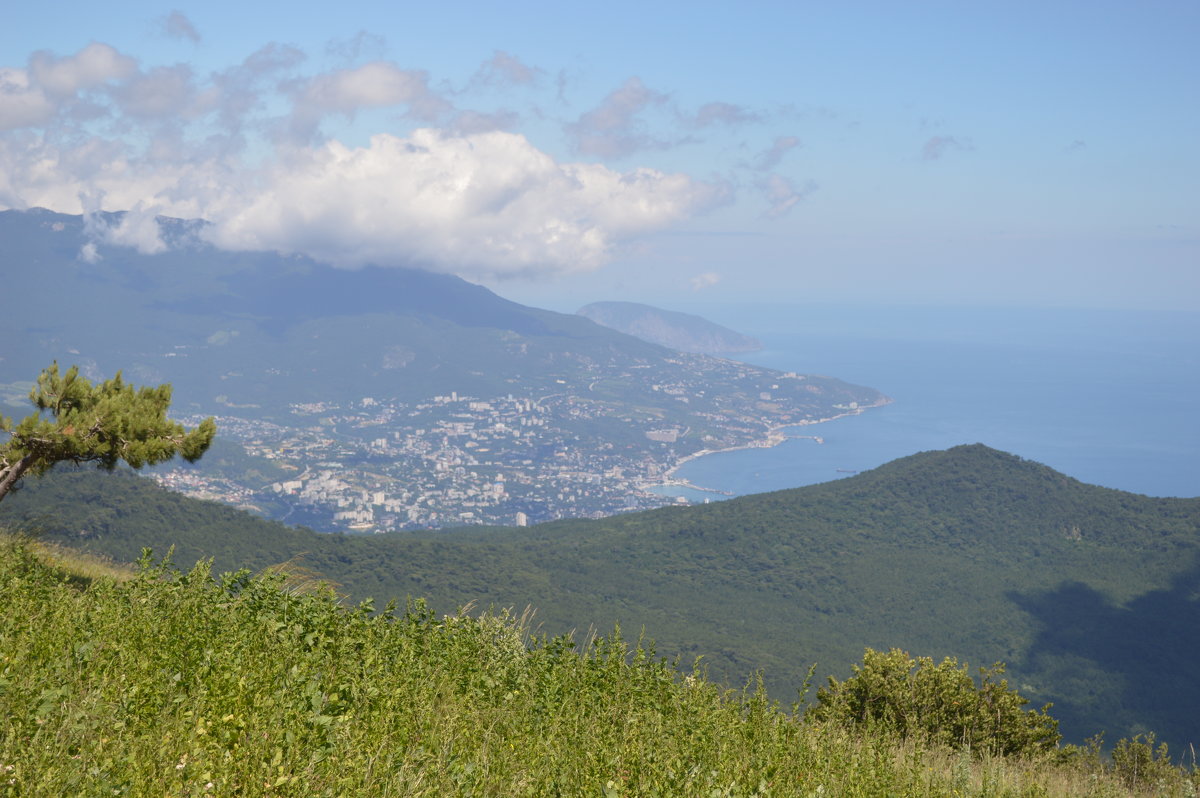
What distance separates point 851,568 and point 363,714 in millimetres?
71237

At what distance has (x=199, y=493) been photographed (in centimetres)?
10694

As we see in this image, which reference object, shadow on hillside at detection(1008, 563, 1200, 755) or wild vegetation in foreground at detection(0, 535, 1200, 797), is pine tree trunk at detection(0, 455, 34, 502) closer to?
wild vegetation in foreground at detection(0, 535, 1200, 797)

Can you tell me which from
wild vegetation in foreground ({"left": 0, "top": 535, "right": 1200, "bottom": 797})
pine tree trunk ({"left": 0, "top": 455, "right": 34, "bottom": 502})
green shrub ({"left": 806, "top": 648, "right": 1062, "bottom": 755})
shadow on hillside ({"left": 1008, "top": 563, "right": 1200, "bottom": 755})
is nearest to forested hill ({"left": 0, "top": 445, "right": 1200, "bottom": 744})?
shadow on hillside ({"left": 1008, "top": 563, "right": 1200, "bottom": 755})

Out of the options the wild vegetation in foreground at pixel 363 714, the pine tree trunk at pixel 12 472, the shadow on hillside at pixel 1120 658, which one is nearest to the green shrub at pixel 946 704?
the wild vegetation in foreground at pixel 363 714

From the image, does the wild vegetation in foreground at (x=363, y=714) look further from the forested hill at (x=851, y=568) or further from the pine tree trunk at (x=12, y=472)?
the forested hill at (x=851, y=568)

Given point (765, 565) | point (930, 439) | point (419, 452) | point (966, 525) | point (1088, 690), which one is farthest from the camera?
point (930, 439)

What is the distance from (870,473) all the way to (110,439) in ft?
283

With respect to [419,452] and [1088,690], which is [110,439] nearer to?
[1088,690]

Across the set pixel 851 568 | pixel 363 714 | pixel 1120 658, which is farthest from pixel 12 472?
pixel 851 568

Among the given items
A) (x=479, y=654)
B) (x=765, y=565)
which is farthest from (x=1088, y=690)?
(x=479, y=654)

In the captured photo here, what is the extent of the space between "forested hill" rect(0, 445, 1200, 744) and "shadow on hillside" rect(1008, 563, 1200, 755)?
0.16m

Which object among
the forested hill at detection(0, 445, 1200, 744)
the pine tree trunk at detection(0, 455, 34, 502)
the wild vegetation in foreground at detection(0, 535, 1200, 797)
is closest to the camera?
the wild vegetation in foreground at detection(0, 535, 1200, 797)

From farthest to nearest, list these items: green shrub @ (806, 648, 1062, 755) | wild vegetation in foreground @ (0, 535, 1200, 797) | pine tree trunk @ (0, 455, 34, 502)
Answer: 1. pine tree trunk @ (0, 455, 34, 502)
2. green shrub @ (806, 648, 1062, 755)
3. wild vegetation in foreground @ (0, 535, 1200, 797)

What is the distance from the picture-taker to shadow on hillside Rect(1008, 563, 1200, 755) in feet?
145
